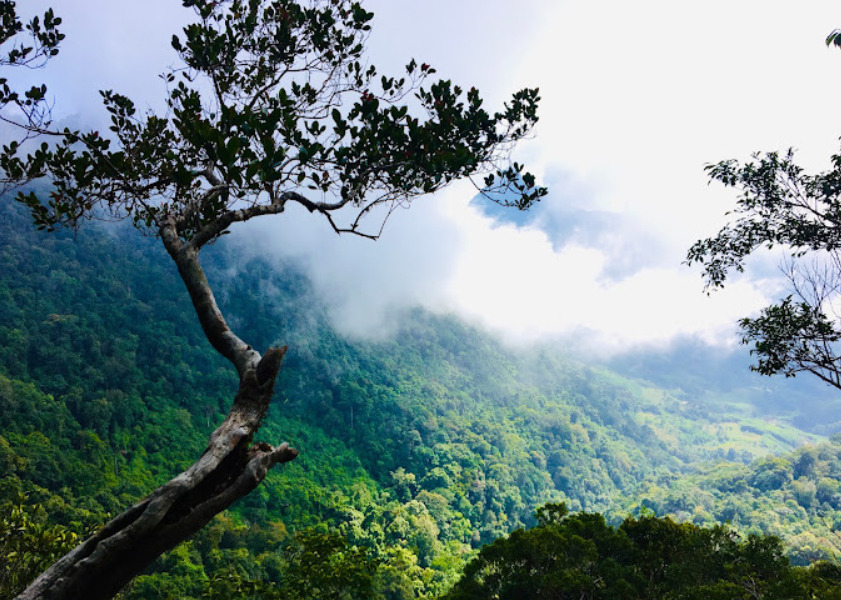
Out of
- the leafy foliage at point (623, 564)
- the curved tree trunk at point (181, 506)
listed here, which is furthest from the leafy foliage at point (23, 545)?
the leafy foliage at point (623, 564)

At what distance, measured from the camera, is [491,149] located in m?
5.14

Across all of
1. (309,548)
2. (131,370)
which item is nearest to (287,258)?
(131,370)

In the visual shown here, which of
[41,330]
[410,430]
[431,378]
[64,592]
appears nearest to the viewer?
[64,592]

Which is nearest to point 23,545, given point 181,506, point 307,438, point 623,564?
A: point 181,506

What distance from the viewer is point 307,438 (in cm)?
8356

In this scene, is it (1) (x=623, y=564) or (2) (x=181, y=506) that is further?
(1) (x=623, y=564)

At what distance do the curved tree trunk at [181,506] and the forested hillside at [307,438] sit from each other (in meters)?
8.56

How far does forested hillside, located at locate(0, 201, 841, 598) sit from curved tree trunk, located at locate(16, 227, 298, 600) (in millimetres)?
8560

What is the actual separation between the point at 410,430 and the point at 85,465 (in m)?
57.3

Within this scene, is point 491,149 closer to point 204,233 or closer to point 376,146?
point 376,146

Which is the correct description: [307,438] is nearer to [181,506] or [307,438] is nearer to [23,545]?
[23,545]

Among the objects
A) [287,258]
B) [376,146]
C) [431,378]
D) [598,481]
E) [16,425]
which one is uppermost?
[287,258]

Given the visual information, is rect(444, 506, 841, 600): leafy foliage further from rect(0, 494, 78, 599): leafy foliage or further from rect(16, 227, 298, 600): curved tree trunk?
rect(16, 227, 298, 600): curved tree trunk

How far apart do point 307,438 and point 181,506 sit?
8674cm
